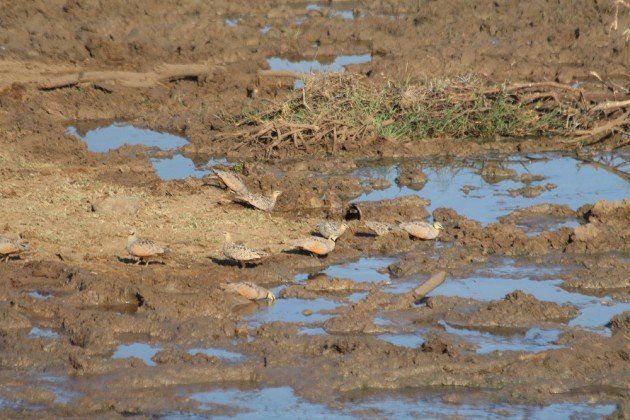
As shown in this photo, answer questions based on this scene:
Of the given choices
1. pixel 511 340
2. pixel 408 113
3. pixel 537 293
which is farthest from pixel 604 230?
pixel 408 113

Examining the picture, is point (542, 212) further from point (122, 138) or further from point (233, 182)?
point (122, 138)

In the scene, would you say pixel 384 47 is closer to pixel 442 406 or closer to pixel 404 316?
pixel 404 316

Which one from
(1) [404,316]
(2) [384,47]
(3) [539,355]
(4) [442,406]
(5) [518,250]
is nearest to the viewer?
(4) [442,406]

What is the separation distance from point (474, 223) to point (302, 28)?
43.3 feet

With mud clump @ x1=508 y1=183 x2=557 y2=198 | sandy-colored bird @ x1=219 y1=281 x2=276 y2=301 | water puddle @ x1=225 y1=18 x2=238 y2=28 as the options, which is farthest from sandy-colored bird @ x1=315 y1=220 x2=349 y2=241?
water puddle @ x1=225 y1=18 x2=238 y2=28

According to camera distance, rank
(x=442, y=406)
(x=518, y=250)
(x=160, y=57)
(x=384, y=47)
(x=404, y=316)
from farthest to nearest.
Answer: (x=384, y=47) < (x=160, y=57) < (x=518, y=250) < (x=404, y=316) < (x=442, y=406)

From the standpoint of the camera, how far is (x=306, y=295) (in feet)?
33.6

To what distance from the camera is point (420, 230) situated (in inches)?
468

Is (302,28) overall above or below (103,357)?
above

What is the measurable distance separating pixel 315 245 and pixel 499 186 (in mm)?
4217

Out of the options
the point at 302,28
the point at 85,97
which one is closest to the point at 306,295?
the point at 85,97

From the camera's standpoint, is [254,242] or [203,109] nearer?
[254,242]

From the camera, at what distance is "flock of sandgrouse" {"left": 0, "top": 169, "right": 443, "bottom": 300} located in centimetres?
1003

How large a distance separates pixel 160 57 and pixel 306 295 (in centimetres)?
1188
